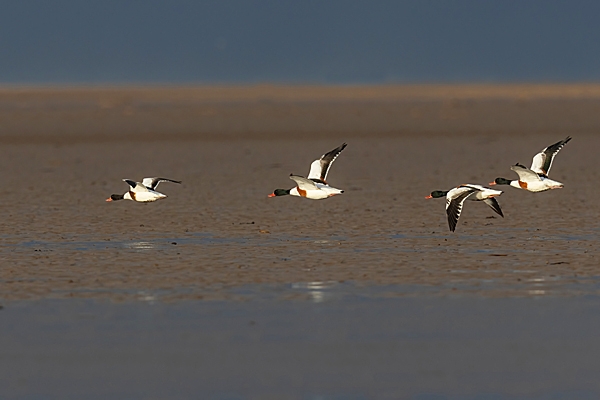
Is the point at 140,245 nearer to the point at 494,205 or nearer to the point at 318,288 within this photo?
the point at 318,288

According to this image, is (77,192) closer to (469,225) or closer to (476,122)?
(469,225)

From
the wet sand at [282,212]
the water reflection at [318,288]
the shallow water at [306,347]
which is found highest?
the wet sand at [282,212]

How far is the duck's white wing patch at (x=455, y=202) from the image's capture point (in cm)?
1644

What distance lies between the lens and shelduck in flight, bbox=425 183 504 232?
16.6 meters

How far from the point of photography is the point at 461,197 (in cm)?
1703

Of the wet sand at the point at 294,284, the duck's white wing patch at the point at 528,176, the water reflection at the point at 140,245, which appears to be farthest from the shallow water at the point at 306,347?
the duck's white wing patch at the point at 528,176

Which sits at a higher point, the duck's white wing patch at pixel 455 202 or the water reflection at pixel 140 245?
the duck's white wing patch at pixel 455 202

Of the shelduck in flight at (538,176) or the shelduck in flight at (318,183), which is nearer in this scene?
the shelduck in flight at (538,176)

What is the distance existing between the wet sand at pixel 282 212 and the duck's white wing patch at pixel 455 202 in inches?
9.9

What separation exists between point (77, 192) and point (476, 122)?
67.4ft

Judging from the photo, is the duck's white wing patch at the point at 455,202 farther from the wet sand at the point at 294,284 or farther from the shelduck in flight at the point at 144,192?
the shelduck in flight at the point at 144,192

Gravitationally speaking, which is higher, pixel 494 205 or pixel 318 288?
pixel 494 205

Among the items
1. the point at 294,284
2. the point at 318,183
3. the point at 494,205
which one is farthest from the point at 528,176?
the point at 294,284

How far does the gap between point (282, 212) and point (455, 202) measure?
324cm
